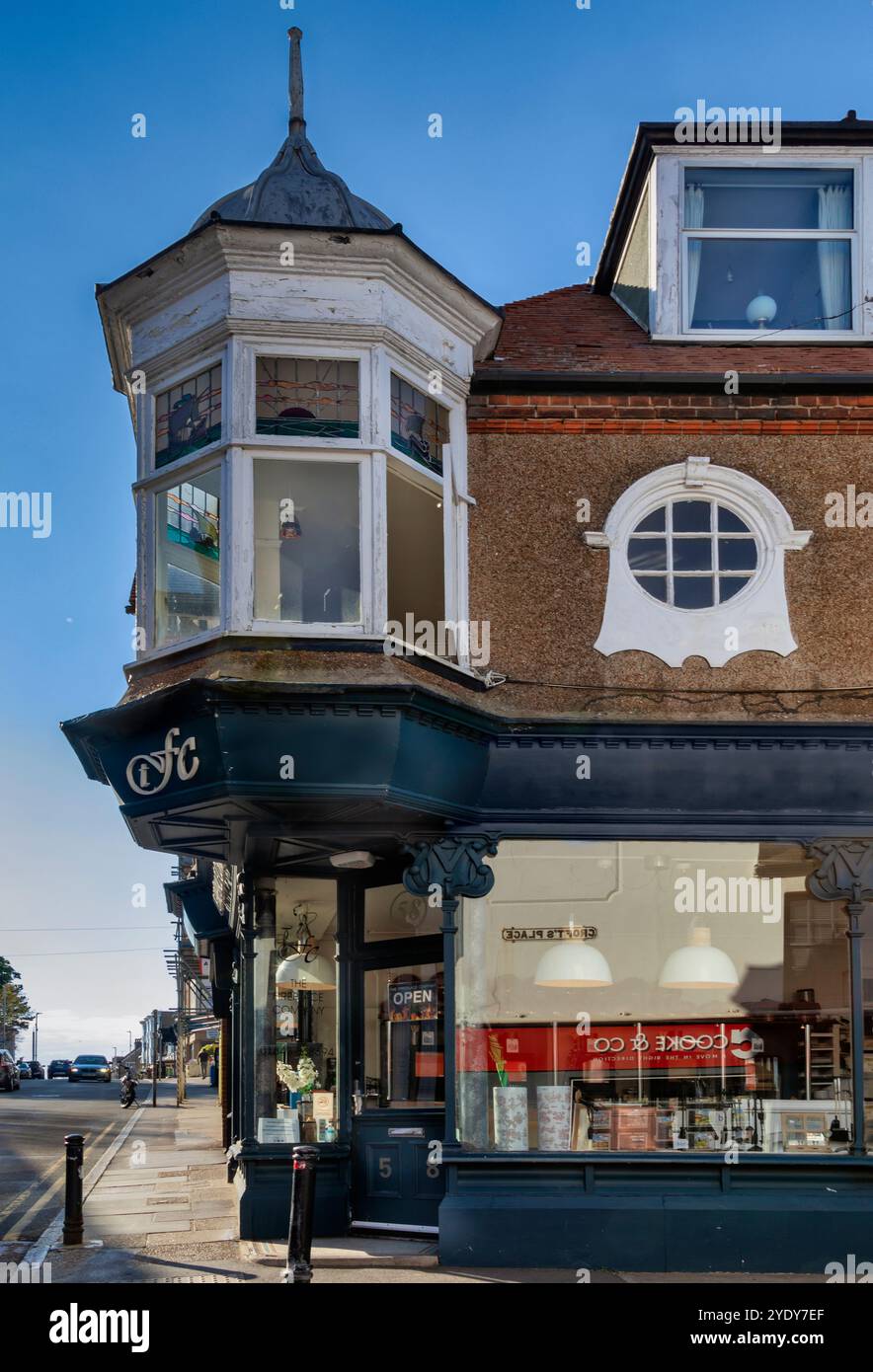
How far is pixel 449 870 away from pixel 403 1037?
6.09 ft

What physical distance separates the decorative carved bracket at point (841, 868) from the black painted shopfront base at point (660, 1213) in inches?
79.5

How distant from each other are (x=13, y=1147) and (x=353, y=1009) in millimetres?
12224

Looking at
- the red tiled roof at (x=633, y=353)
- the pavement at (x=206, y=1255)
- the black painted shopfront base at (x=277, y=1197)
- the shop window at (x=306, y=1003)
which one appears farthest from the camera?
the shop window at (x=306, y=1003)

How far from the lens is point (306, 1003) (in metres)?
13.7

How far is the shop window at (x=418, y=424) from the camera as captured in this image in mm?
12312

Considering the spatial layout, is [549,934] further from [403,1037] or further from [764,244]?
[764,244]

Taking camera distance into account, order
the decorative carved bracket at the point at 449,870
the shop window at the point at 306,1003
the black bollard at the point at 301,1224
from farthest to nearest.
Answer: the shop window at the point at 306,1003 → the decorative carved bracket at the point at 449,870 → the black bollard at the point at 301,1224

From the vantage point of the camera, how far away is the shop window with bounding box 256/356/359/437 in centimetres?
1197

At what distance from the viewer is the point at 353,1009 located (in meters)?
Answer: 13.4

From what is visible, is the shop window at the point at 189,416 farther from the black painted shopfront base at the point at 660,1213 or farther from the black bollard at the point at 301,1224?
the black painted shopfront base at the point at 660,1213

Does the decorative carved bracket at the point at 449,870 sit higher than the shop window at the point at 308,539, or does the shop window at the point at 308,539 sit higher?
the shop window at the point at 308,539

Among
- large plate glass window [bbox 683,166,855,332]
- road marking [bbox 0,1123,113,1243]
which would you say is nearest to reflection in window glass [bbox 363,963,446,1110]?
road marking [bbox 0,1123,113,1243]

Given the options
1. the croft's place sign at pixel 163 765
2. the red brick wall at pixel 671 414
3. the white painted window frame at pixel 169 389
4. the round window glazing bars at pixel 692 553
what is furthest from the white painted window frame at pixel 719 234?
the croft's place sign at pixel 163 765

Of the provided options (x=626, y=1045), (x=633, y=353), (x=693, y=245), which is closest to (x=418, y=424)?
(x=633, y=353)
